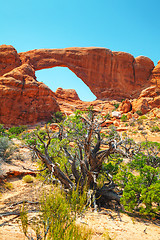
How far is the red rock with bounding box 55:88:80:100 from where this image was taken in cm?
3491

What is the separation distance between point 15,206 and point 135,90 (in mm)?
34571

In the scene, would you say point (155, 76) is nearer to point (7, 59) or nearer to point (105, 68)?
point (105, 68)

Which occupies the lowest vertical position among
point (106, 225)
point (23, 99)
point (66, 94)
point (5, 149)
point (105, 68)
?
point (106, 225)

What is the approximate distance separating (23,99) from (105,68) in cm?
1820

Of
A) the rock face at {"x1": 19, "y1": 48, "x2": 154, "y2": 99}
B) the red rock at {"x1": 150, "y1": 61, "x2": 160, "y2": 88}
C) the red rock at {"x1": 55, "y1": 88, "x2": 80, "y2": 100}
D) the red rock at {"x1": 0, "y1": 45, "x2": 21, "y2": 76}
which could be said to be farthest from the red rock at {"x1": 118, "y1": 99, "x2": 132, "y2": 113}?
the red rock at {"x1": 0, "y1": 45, "x2": 21, "y2": 76}

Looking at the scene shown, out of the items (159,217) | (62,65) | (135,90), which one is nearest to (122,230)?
(159,217)

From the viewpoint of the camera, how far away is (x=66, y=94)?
3553cm

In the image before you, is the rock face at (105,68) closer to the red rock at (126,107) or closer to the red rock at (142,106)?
the red rock at (126,107)

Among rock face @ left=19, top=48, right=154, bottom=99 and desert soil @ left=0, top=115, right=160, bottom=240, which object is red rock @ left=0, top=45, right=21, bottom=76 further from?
desert soil @ left=0, top=115, right=160, bottom=240

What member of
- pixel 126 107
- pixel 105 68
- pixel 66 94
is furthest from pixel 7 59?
pixel 126 107

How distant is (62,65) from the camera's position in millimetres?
32688

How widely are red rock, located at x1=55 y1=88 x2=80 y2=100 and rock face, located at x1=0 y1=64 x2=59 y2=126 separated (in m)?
8.15

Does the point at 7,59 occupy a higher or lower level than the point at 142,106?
higher

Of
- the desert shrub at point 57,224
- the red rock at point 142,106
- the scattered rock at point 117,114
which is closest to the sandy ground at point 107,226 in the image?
the desert shrub at point 57,224
